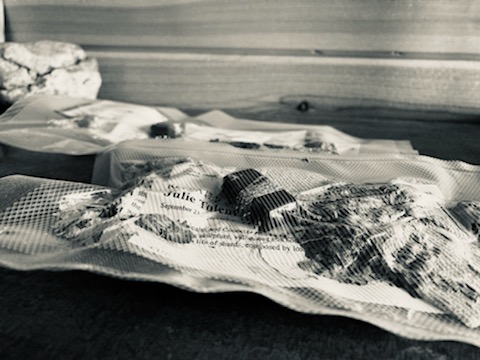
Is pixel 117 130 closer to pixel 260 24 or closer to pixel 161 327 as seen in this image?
pixel 260 24

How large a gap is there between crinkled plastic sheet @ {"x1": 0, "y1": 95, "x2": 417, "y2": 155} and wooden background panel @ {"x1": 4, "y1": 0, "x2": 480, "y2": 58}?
0.21 metres

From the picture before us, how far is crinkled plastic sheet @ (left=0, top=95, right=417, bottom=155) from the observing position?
0.85 m

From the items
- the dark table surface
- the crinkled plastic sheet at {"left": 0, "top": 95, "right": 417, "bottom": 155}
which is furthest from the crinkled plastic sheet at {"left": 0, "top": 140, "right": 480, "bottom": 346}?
the crinkled plastic sheet at {"left": 0, "top": 95, "right": 417, "bottom": 155}

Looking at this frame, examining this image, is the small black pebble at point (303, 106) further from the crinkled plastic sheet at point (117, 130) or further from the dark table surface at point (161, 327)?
the dark table surface at point (161, 327)

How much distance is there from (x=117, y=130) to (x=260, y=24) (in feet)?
1.36

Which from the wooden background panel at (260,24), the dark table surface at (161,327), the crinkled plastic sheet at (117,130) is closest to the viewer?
the dark table surface at (161,327)

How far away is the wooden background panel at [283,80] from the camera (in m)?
1.07

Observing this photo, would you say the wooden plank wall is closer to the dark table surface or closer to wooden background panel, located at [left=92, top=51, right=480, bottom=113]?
wooden background panel, located at [left=92, top=51, right=480, bottom=113]

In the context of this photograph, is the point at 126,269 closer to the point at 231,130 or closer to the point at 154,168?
the point at 154,168

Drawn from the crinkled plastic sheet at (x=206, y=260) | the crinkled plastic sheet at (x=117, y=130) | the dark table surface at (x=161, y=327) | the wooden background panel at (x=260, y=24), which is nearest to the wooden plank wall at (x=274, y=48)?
the wooden background panel at (x=260, y=24)

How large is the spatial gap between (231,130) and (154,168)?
37 cm

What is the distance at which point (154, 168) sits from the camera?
641mm

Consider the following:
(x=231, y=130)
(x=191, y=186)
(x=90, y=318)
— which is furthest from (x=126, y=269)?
(x=231, y=130)

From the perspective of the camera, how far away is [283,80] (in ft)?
3.69
